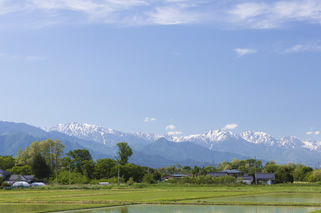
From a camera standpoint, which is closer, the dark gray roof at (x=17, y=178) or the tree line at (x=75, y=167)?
the dark gray roof at (x=17, y=178)

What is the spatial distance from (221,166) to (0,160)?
312 feet

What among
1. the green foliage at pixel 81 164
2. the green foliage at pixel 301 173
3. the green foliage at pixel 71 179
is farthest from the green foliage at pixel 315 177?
the green foliage at pixel 81 164

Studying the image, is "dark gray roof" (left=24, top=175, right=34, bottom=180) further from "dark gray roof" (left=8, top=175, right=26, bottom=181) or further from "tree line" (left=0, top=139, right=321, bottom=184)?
"tree line" (left=0, top=139, right=321, bottom=184)

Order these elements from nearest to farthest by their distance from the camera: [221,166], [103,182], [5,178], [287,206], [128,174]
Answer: [287,206], [103,182], [5,178], [128,174], [221,166]

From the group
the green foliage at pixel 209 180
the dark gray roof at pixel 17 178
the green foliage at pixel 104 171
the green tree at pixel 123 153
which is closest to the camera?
the green foliage at pixel 209 180

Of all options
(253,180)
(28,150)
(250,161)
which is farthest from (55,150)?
(250,161)

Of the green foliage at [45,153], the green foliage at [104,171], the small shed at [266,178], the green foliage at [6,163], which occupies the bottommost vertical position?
the small shed at [266,178]

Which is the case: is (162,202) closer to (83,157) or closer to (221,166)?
(83,157)

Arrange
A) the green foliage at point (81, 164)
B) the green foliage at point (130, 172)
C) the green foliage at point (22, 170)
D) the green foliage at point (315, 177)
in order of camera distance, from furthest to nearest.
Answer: the green foliage at point (81, 164) → the green foliage at point (130, 172) → the green foliage at point (22, 170) → the green foliage at point (315, 177)

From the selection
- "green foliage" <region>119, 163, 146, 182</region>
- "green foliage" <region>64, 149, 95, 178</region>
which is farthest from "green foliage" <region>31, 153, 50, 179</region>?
"green foliage" <region>119, 163, 146, 182</region>

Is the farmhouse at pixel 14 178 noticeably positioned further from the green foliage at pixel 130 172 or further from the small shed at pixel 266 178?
the small shed at pixel 266 178

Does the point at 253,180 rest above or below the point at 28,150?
below

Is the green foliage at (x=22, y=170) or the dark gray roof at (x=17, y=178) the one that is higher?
the green foliage at (x=22, y=170)

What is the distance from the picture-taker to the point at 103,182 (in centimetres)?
8856
